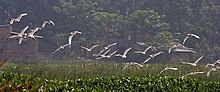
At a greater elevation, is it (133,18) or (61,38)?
(133,18)

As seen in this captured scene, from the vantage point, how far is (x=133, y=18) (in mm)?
28578

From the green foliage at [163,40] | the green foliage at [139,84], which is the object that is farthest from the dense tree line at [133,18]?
the green foliage at [139,84]

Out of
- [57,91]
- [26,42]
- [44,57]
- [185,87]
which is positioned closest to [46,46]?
[44,57]

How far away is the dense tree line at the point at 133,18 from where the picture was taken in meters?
28.2

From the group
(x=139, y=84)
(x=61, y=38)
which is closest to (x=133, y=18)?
(x=61, y=38)

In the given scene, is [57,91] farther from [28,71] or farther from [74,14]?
[74,14]

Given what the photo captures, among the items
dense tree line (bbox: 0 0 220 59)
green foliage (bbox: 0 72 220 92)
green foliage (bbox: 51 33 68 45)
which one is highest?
green foliage (bbox: 0 72 220 92)

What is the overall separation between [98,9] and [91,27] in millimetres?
1888

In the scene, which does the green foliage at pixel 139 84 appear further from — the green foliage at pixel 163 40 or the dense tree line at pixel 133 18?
the dense tree line at pixel 133 18

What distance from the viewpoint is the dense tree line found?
28.2m

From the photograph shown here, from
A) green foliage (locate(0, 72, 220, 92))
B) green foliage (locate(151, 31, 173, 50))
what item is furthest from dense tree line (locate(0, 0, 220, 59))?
green foliage (locate(0, 72, 220, 92))

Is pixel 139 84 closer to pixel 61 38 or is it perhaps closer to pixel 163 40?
pixel 163 40

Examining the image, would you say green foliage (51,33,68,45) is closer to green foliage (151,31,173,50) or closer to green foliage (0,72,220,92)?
green foliage (151,31,173,50)

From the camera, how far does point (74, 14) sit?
1147 inches
